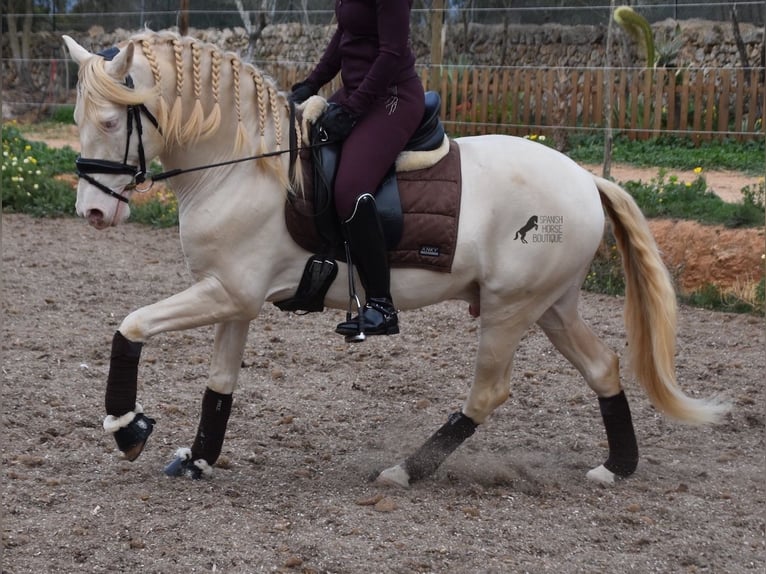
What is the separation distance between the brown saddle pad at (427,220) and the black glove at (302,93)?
0.46 metres

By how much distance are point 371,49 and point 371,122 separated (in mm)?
308

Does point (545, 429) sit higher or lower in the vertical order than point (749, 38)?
lower

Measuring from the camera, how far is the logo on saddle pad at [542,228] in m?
4.39

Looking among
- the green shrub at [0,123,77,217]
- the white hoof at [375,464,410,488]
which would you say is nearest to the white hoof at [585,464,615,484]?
the white hoof at [375,464,410,488]

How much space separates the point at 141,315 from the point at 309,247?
73cm

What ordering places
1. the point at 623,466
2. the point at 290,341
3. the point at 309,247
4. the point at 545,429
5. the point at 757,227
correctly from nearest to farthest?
the point at 309,247
the point at 623,466
the point at 545,429
the point at 290,341
the point at 757,227

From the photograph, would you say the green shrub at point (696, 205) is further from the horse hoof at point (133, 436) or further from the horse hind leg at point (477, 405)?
the horse hoof at point (133, 436)

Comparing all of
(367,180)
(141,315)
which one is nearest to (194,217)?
(141,315)

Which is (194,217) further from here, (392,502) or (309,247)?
(392,502)

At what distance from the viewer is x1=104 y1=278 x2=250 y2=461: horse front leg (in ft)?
13.0

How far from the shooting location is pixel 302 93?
4617 mm

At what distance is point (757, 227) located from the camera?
8.48m

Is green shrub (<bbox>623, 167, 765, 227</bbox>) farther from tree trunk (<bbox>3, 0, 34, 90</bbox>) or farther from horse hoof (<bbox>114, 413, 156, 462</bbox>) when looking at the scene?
tree trunk (<bbox>3, 0, 34, 90</bbox>)

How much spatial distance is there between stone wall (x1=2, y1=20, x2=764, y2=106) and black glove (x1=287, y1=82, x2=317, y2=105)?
10.8m
